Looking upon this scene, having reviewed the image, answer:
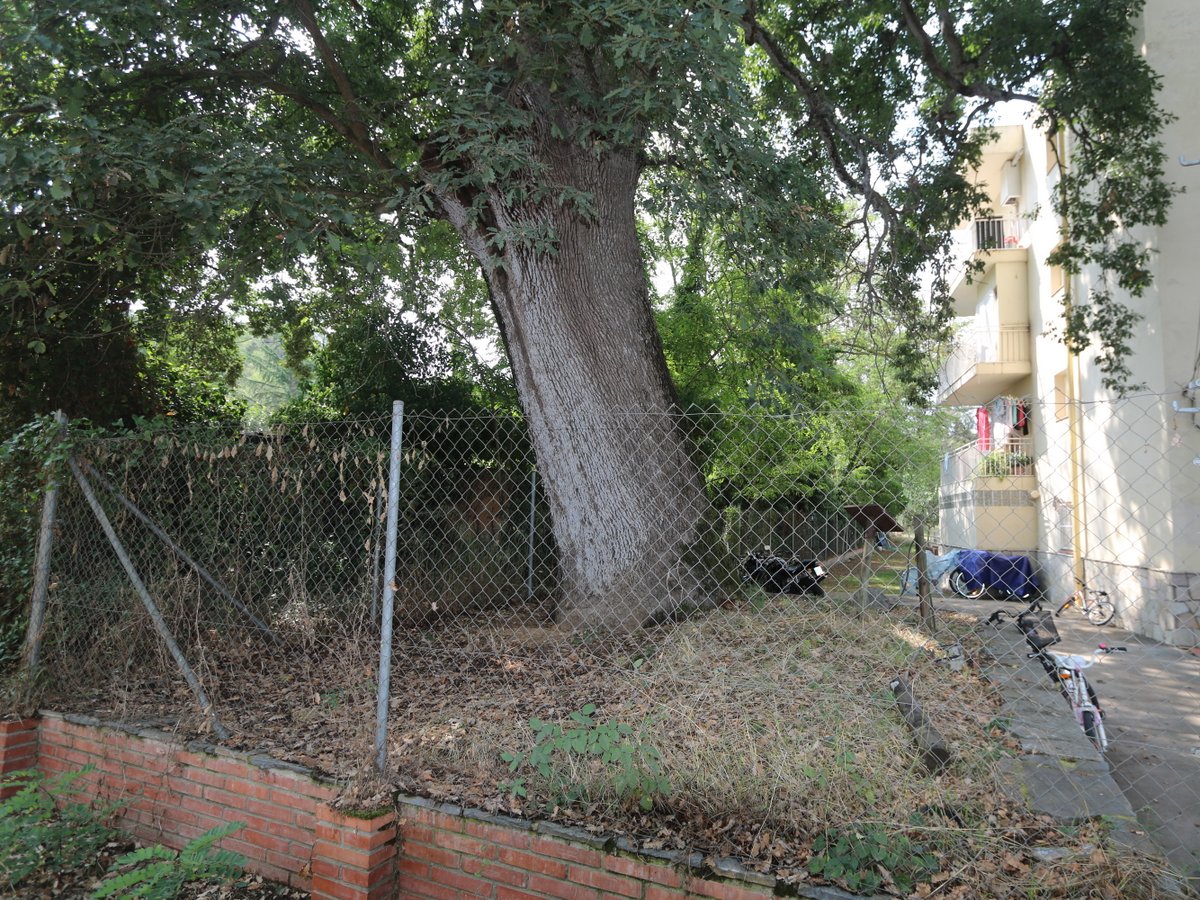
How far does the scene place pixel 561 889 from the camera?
3012 mm

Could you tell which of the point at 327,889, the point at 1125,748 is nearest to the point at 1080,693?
the point at 1125,748

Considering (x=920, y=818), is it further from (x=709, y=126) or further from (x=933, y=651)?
(x=709, y=126)

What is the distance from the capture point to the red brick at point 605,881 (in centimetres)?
289

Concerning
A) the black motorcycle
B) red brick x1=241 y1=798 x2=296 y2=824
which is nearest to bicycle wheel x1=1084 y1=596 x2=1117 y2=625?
the black motorcycle

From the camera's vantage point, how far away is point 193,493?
5352 mm

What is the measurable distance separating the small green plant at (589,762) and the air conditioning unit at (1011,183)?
16.4 metres

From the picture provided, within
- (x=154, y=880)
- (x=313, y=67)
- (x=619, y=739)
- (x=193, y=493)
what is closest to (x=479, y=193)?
(x=313, y=67)

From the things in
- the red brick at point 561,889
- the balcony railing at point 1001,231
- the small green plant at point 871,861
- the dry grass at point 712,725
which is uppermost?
the balcony railing at point 1001,231

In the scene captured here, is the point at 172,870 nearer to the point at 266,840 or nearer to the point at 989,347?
the point at 266,840

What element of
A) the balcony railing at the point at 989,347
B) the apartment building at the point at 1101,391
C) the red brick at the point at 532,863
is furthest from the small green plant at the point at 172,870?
the balcony railing at the point at 989,347

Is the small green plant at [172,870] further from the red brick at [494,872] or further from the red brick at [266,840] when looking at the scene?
the red brick at [494,872]

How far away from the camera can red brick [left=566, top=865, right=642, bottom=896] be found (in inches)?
114

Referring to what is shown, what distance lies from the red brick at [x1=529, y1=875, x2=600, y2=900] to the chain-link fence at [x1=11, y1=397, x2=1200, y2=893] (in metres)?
0.24

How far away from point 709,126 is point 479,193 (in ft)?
5.81
